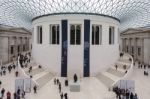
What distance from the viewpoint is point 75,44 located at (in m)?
36.4

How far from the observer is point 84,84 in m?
31.1

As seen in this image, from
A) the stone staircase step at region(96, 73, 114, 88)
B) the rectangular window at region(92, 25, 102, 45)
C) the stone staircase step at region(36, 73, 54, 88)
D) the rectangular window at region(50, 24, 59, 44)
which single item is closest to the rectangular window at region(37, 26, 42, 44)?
the rectangular window at region(50, 24, 59, 44)

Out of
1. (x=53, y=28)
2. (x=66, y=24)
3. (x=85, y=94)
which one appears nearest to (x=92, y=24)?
(x=66, y=24)

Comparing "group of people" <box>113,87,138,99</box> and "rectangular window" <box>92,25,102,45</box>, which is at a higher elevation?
"rectangular window" <box>92,25,102,45</box>

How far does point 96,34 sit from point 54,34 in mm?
7677

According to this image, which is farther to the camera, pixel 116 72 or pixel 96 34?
pixel 96 34

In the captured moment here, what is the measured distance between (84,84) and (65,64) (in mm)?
6662

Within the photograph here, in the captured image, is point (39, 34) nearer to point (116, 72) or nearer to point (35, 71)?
point (35, 71)

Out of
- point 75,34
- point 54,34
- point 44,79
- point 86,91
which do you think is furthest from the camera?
point 54,34

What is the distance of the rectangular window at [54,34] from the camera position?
37.5 m

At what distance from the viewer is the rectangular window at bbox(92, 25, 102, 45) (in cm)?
3769

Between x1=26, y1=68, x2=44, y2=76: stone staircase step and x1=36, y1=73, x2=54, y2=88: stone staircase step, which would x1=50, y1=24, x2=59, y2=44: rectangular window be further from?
x1=36, y1=73, x2=54, y2=88: stone staircase step

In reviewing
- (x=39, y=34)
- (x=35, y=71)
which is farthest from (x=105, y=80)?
(x=39, y=34)

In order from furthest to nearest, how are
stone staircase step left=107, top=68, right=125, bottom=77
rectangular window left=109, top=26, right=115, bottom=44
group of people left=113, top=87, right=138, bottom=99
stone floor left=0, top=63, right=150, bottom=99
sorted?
1. rectangular window left=109, top=26, right=115, bottom=44
2. stone staircase step left=107, top=68, right=125, bottom=77
3. stone floor left=0, top=63, right=150, bottom=99
4. group of people left=113, top=87, right=138, bottom=99
